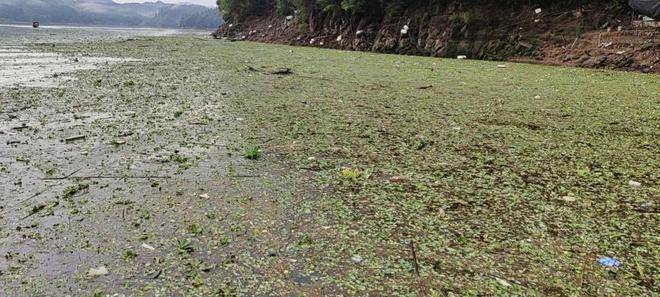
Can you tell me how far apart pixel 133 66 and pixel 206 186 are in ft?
21.1

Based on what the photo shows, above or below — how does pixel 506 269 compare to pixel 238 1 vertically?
below

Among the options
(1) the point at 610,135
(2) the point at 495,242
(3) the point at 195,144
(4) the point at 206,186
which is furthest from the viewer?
(1) the point at 610,135

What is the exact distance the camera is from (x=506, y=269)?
59.4 inches

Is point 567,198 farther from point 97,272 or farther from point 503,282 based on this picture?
point 97,272

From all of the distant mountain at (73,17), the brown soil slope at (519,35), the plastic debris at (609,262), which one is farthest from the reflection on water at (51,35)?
the distant mountain at (73,17)

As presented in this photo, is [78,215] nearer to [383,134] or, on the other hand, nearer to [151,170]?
[151,170]

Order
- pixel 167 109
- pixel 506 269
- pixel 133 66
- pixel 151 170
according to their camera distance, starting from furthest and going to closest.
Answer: pixel 133 66, pixel 167 109, pixel 151 170, pixel 506 269

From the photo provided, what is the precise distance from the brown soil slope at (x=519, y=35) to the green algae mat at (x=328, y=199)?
15.2ft

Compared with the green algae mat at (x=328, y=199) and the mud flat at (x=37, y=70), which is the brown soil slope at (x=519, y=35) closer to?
the green algae mat at (x=328, y=199)

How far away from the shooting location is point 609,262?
1558 mm

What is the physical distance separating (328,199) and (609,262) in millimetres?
1112

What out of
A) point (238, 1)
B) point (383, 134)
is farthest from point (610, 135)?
point (238, 1)

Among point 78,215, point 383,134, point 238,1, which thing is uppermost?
point 238,1

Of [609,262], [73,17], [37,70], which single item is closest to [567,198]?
[609,262]
